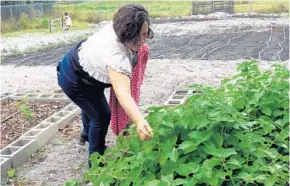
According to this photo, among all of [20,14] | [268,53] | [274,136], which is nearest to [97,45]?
[274,136]

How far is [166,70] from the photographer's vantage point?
7.51m

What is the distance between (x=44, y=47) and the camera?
1155 cm

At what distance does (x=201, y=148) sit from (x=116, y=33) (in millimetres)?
992

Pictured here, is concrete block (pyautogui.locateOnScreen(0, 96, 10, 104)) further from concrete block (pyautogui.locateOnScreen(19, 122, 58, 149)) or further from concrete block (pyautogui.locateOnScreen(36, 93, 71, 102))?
concrete block (pyautogui.locateOnScreen(19, 122, 58, 149))

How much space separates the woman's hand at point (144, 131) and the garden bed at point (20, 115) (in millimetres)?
2310

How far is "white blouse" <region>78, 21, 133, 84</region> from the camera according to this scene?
2.62m

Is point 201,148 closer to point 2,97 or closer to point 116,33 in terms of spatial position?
point 116,33

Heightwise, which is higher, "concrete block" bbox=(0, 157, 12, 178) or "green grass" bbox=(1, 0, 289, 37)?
"concrete block" bbox=(0, 157, 12, 178)

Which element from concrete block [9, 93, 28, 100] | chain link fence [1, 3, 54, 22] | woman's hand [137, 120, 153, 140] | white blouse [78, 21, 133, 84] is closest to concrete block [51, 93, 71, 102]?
concrete block [9, 93, 28, 100]

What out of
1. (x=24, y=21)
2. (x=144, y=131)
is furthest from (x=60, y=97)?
(x=24, y=21)

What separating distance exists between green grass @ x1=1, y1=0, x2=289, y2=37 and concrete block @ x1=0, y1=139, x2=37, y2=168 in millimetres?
11475

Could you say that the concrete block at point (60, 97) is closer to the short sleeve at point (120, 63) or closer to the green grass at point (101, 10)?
the short sleeve at point (120, 63)

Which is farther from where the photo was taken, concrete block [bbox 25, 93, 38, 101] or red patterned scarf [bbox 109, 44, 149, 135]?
concrete block [bbox 25, 93, 38, 101]

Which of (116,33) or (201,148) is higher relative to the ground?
(116,33)
